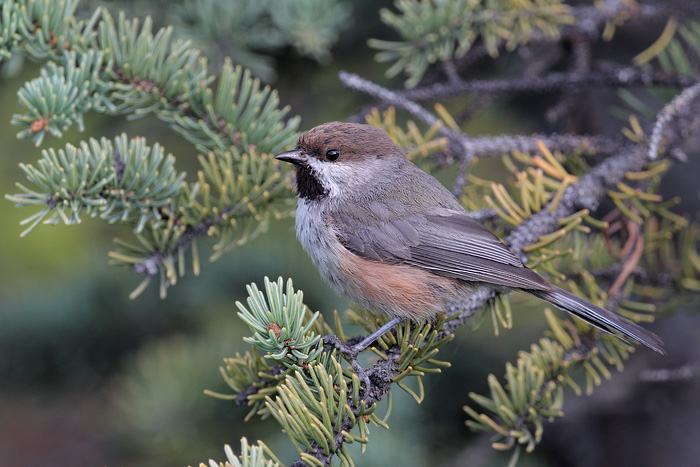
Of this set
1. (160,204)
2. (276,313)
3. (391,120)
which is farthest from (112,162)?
(391,120)

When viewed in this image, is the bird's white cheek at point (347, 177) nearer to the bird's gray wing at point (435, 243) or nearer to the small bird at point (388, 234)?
the small bird at point (388, 234)

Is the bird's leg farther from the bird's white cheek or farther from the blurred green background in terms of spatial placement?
the bird's white cheek

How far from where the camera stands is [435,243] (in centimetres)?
285

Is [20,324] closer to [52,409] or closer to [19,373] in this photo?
[19,373]

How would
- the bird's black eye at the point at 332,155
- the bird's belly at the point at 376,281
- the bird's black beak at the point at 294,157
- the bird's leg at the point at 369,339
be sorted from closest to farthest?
1. the bird's leg at the point at 369,339
2. the bird's belly at the point at 376,281
3. the bird's black beak at the point at 294,157
4. the bird's black eye at the point at 332,155

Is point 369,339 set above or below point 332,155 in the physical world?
below

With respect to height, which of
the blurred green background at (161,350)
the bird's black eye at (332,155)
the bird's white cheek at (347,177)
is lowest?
the blurred green background at (161,350)

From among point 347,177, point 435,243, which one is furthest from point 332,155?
point 435,243

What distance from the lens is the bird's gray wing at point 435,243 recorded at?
265 cm

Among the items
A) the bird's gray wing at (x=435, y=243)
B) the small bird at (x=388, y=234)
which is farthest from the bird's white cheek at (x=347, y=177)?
the bird's gray wing at (x=435, y=243)

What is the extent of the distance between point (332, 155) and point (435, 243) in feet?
2.16

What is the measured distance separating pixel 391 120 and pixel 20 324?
6.91 ft

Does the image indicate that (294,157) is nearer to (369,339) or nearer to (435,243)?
(435,243)

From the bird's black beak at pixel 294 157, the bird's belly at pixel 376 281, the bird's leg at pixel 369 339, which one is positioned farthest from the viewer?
the bird's black beak at pixel 294 157
